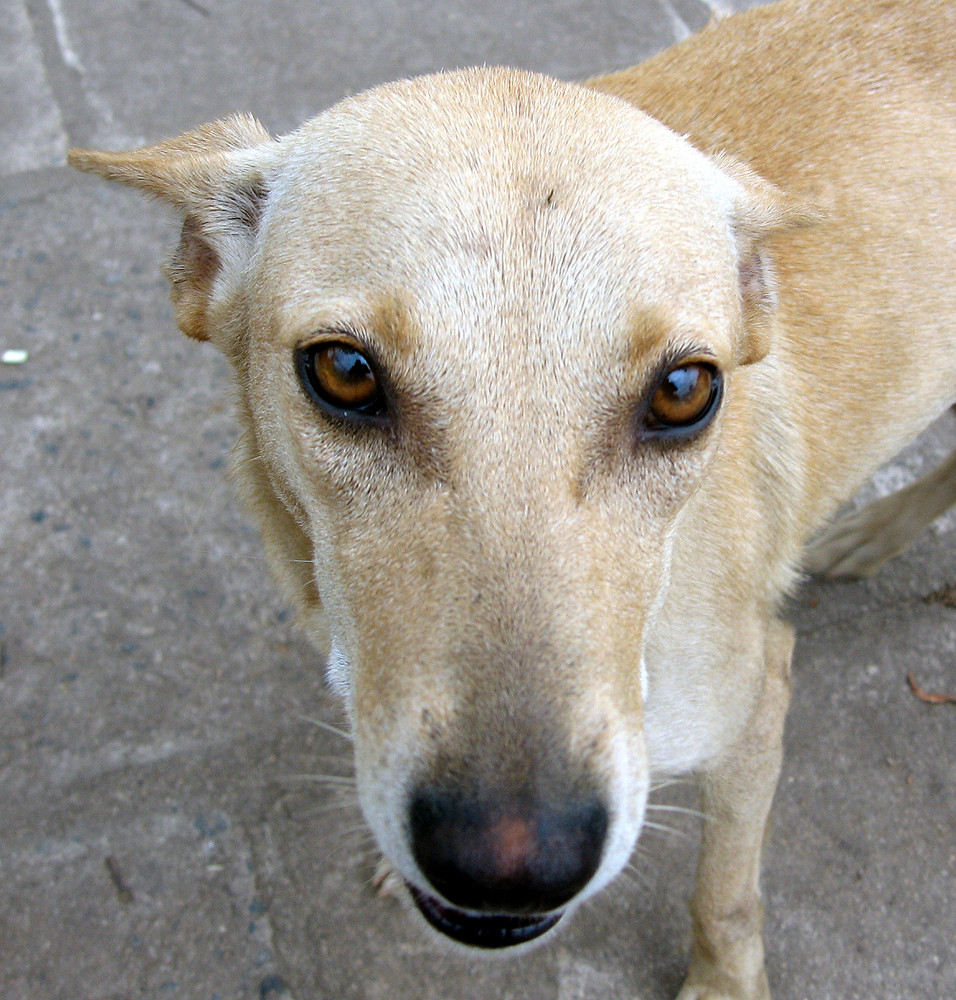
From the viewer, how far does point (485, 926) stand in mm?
1561

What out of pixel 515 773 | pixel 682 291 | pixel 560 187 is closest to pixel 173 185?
pixel 560 187

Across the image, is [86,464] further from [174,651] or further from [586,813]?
[586,813]

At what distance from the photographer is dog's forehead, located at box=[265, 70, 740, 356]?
154cm

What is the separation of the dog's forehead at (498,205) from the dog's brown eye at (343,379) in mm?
109

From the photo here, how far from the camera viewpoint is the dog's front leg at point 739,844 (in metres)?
2.31

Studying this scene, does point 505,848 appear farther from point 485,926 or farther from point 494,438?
point 494,438

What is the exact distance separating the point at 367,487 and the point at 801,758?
2.02 metres

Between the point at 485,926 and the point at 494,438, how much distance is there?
2.73 ft

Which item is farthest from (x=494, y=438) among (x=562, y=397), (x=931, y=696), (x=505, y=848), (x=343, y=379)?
(x=931, y=696)

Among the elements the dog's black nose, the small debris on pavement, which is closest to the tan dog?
the dog's black nose

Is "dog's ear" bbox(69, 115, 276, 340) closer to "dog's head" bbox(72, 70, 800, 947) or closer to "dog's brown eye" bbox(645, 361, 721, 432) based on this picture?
"dog's head" bbox(72, 70, 800, 947)

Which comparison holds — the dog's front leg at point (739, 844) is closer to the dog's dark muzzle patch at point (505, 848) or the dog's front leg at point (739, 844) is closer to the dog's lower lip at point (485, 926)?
the dog's lower lip at point (485, 926)

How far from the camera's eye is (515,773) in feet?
4.25

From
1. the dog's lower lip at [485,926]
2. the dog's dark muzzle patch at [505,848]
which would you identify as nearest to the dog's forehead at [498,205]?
the dog's dark muzzle patch at [505,848]
